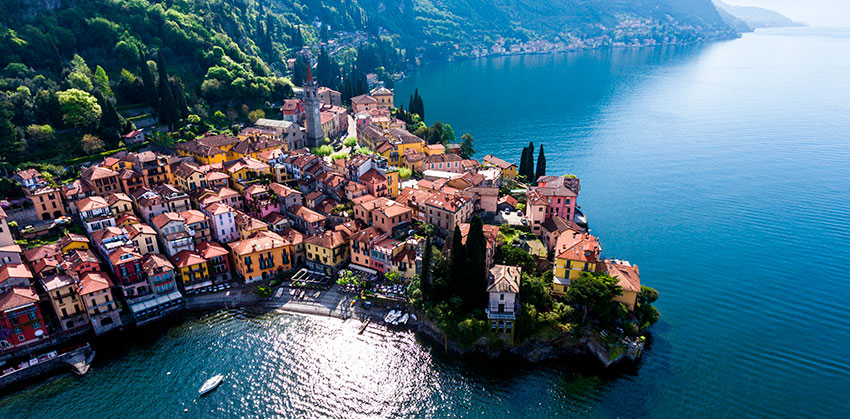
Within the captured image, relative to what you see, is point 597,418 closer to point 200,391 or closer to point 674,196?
point 200,391

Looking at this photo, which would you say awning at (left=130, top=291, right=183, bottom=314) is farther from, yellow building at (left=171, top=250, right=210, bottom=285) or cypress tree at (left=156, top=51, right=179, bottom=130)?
cypress tree at (left=156, top=51, right=179, bottom=130)

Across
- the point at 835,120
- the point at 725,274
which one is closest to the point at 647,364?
the point at 725,274

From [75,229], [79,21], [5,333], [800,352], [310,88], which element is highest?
[79,21]

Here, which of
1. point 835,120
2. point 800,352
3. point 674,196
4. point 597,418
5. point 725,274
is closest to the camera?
point 597,418

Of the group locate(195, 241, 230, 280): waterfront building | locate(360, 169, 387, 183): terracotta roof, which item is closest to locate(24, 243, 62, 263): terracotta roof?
locate(195, 241, 230, 280): waterfront building

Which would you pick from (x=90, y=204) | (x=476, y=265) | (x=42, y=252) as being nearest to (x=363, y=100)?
(x=90, y=204)

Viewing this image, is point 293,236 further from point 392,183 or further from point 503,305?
point 503,305
